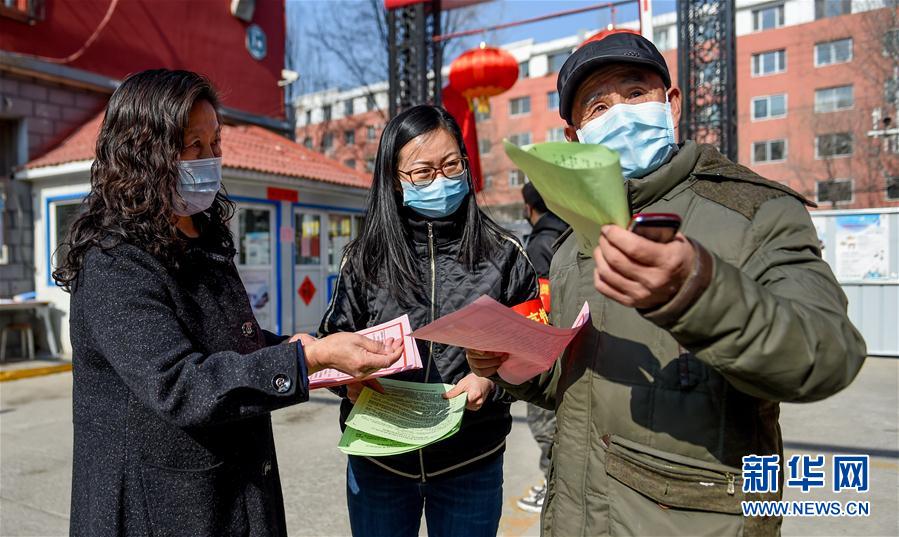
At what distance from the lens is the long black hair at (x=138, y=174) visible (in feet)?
4.52

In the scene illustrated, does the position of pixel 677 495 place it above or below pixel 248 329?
below

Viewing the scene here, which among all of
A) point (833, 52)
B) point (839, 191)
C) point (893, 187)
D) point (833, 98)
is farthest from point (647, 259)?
point (833, 52)

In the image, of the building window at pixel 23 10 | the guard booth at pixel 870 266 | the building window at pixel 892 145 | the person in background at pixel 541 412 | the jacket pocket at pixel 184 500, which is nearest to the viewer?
the jacket pocket at pixel 184 500

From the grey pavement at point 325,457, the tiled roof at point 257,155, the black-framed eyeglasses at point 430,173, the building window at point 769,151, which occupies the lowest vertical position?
the grey pavement at point 325,457

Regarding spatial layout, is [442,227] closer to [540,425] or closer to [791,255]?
[791,255]

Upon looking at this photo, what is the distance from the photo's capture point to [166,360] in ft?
4.05

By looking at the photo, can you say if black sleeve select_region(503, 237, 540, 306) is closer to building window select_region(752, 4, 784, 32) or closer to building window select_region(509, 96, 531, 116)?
building window select_region(752, 4, 784, 32)

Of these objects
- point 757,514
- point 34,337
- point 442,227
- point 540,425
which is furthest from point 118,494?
point 34,337

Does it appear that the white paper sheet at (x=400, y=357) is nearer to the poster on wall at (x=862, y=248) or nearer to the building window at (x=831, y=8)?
the poster on wall at (x=862, y=248)

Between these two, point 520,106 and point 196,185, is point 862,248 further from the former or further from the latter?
point 520,106

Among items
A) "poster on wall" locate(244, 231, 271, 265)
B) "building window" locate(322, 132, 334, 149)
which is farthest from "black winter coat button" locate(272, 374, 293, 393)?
"building window" locate(322, 132, 334, 149)

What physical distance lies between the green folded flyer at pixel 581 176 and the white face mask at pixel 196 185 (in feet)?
3.34

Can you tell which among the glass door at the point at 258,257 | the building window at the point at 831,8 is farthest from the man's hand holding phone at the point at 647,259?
the building window at the point at 831,8

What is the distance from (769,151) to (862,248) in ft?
82.7
